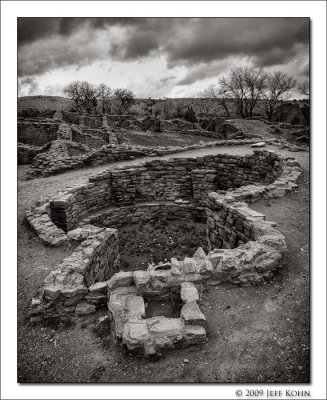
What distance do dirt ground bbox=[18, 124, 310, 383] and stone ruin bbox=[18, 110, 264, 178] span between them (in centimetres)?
862

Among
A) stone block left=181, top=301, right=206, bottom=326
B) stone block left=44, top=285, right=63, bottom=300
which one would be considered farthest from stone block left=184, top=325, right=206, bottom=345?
stone block left=44, top=285, right=63, bottom=300

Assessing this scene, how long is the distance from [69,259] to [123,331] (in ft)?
7.15

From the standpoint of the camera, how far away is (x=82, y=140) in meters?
19.8

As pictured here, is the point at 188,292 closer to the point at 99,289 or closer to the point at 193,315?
the point at 193,315

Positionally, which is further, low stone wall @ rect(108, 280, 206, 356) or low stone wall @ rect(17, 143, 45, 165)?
low stone wall @ rect(17, 143, 45, 165)

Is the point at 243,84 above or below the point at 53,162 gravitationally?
above

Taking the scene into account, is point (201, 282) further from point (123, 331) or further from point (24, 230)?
point (24, 230)

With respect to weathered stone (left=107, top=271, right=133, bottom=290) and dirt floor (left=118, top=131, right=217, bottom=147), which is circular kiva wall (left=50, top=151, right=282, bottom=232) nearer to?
weathered stone (left=107, top=271, right=133, bottom=290)

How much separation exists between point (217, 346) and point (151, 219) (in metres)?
7.98

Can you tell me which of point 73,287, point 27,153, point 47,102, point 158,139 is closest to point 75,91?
point 47,102

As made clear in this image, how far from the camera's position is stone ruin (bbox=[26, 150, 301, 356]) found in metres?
3.54

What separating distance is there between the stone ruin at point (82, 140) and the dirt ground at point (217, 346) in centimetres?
862

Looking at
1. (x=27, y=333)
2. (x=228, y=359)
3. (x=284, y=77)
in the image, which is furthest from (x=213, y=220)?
(x=284, y=77)

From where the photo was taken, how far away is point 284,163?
9961mm
